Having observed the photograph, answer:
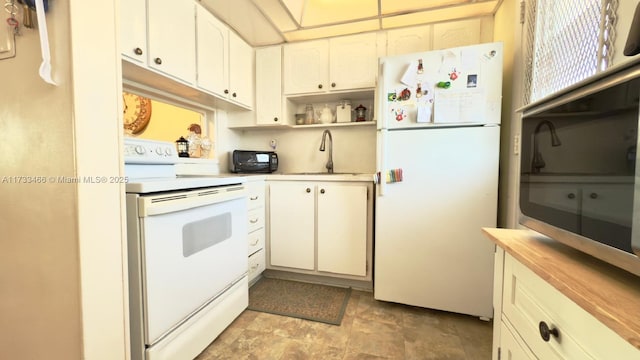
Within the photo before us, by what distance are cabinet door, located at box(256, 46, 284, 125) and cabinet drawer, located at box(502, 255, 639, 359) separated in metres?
2.15

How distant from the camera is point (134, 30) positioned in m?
1.43

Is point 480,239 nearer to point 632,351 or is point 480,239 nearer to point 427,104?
point 427,104

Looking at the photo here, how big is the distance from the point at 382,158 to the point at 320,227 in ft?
2.57

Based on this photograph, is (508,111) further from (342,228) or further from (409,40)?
(342,228)

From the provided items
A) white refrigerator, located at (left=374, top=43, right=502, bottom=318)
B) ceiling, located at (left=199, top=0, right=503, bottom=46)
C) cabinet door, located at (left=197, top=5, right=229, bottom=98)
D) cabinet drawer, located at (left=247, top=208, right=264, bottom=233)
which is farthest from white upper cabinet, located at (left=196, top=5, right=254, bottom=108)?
white refrigerator, located at (left=374, top=43, right=502, bottom=318)

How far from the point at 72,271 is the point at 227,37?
2.03m

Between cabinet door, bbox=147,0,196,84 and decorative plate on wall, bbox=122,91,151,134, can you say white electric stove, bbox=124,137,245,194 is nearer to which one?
cabinet door, bbox=147,0,196,84

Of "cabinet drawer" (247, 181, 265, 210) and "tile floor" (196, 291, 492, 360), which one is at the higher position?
"cabinet drawer" (247, 181, 265, 210)

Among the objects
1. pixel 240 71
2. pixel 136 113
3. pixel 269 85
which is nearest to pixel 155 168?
pixel 240 71

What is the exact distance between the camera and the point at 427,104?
1598 mm

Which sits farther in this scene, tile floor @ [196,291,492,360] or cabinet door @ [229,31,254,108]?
cabinet door @ [229,31,254,108]

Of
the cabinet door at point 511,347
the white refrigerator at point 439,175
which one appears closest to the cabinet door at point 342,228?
the white refrigerator at point 439,175

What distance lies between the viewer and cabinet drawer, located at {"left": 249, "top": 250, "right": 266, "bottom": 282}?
2.02 metres

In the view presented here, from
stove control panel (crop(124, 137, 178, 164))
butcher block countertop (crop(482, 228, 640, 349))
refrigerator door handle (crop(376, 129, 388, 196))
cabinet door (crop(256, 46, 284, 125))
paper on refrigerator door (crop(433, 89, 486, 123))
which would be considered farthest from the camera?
cabinet door (crop(256, 46, 284, 125))
